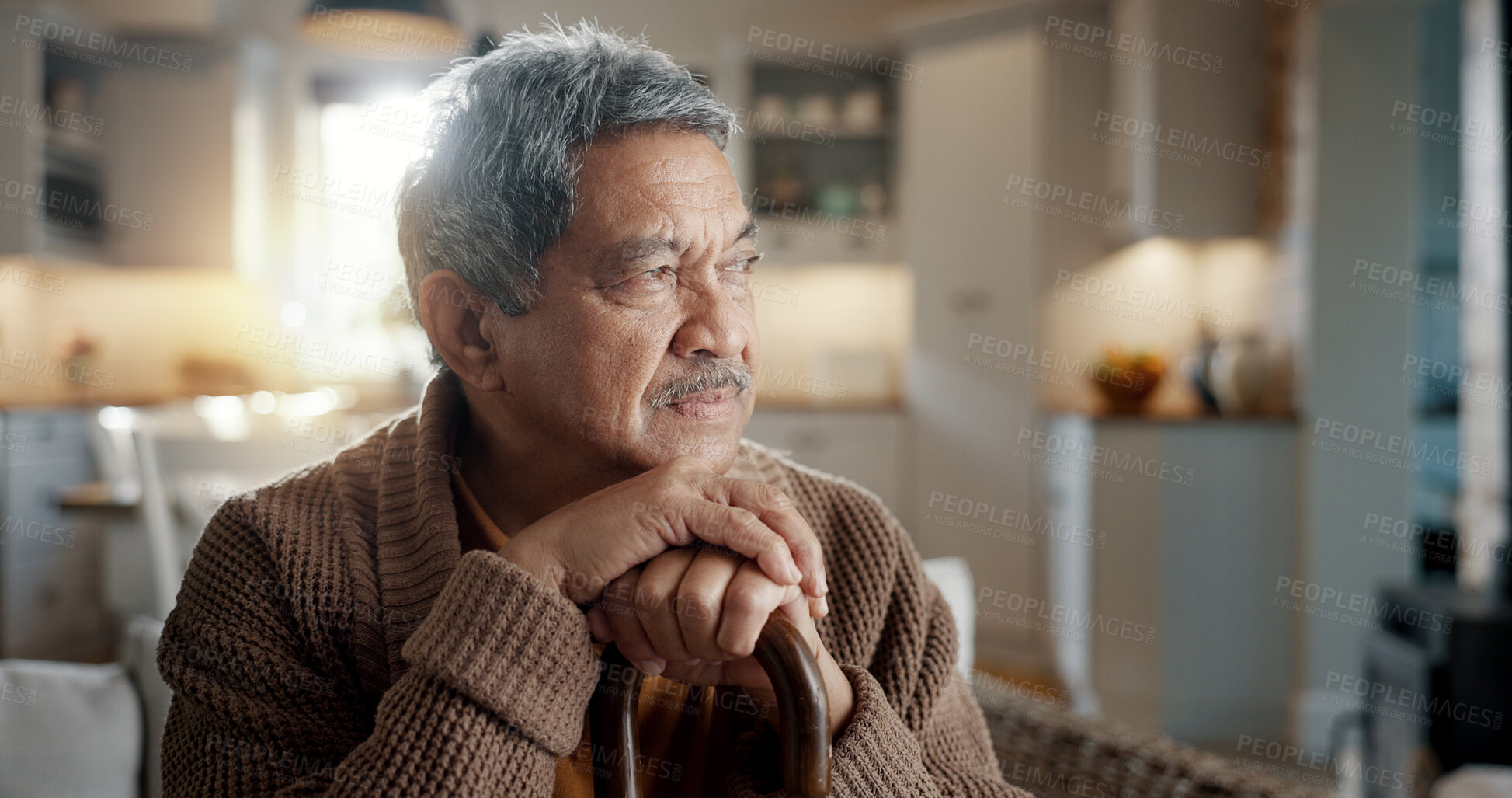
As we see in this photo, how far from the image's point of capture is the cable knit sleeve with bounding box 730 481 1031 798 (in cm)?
82

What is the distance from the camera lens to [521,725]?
703mm

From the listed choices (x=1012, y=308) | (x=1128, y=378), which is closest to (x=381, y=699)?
Answer: (x=1128, y=378)

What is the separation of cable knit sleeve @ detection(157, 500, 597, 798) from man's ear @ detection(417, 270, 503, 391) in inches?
9.1

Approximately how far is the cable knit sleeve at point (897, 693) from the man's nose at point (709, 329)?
0.89 ft

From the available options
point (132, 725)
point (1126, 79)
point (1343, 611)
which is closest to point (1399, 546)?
point (1343, 611)

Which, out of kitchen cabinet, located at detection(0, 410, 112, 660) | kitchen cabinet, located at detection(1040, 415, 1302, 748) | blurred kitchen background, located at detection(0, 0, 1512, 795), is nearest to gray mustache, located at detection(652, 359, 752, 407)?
blurred kitchen background, located at detection(0, 0, 1512, 795)

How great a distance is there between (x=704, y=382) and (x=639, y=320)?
78 millimetres

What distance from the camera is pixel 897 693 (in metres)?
0.96

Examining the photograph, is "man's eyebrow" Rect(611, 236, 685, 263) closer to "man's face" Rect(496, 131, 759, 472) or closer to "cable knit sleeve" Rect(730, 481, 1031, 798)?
"man's face" Rect(496, 131, 759, 472)

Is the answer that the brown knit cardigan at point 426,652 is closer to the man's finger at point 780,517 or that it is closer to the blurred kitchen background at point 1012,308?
the man's finger at point 780,517

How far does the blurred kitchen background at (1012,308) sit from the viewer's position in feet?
9.61

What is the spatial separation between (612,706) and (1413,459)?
Result: 3.01 m

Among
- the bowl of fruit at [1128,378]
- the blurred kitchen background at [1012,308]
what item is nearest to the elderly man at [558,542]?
the blurred kitchen background at [1012,308]

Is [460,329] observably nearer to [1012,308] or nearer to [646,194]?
[646,194]
